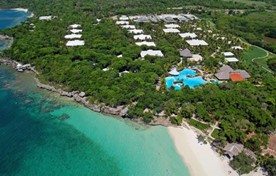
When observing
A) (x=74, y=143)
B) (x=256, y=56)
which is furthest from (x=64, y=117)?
(x=256, y=56)

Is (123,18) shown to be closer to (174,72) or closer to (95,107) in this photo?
(174,72)

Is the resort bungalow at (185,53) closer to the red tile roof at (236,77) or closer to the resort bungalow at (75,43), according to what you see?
the red tile roof at (236,77)

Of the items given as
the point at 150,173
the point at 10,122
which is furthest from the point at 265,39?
the point at 10,122

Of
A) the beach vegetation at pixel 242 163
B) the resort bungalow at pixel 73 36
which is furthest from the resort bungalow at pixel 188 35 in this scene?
the beach vegetation at pixel 242 163

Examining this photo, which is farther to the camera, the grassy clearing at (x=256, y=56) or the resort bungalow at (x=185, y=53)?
the grassy clearing at (x=256, y=56)

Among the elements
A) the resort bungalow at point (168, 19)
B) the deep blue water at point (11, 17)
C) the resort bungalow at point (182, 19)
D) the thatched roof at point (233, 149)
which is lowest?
the deep blue water at point (11, 17)

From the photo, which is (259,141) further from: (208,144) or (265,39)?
(265,39)
